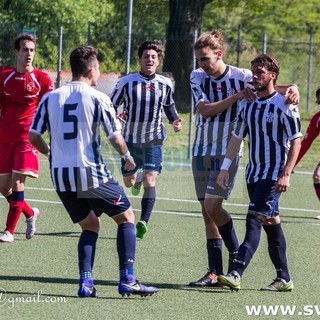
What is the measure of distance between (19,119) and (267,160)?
3.34 metres

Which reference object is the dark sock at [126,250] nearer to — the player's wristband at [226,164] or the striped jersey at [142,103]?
the player's wristband at [226,164]

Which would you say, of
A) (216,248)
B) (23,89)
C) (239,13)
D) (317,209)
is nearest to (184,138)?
(317,209)

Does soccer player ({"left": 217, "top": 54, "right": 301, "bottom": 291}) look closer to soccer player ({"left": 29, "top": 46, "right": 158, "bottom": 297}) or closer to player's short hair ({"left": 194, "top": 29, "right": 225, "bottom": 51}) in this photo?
player's short hair ({"left": 194, "top": 29, "right": 225, "bottom": 51})

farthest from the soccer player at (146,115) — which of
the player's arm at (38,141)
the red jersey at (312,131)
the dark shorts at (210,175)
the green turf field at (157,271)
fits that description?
the player's arm at (38,141)

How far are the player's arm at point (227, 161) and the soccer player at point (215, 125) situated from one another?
207 millimetres

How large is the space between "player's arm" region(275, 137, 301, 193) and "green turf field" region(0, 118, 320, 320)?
2.90 feet

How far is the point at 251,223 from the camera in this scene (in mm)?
8062

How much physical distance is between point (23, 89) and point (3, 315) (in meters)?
3.89

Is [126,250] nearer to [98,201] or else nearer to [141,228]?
[98,201]

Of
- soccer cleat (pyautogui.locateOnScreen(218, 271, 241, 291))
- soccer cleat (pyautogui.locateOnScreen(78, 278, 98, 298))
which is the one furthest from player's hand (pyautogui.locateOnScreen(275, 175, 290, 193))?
soccer cleat (pyautogui.locateOnScreen(78, 278, 98, 298))

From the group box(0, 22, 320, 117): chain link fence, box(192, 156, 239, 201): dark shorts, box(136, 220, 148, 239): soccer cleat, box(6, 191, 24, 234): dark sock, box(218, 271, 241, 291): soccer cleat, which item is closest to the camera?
box(218, 271, 241, 291): soccer cleat

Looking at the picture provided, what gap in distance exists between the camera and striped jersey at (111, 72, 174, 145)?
11367 millimetres

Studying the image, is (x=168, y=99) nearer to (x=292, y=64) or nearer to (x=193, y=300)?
(x=193, y=300)

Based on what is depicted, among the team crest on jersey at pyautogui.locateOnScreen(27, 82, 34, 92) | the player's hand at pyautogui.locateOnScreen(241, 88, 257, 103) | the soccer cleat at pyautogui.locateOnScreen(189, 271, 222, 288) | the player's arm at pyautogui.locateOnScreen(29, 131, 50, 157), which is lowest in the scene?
the soccer cleat at pyautogui.locateOnScreen(189, 271, 222, 288)
